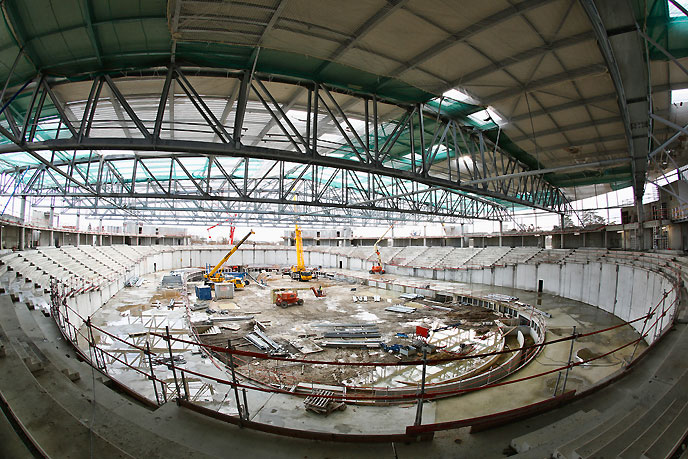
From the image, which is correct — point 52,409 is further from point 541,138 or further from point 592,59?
point 541,138

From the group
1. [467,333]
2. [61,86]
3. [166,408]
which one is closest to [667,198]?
[467,333]

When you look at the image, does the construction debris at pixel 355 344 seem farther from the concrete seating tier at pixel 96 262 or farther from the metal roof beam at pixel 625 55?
the concrete seating tier at pixel 96 262

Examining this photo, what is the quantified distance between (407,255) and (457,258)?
30.0 feet

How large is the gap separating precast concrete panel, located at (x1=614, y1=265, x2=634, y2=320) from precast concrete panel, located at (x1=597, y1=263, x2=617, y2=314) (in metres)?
0.52

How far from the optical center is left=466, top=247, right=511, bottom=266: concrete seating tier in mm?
33188

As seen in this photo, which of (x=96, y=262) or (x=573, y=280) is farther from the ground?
(x=96, y=262)

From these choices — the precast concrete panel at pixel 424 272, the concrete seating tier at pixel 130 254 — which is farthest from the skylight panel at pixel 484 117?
the concrete seating tier at pixel 130 254

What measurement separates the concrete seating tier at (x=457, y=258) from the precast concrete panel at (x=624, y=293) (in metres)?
18.1

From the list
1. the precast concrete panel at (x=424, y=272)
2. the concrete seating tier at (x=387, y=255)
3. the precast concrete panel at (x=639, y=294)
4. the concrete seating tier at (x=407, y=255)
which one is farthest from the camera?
the concrete seating tier at (x=387, y=255)

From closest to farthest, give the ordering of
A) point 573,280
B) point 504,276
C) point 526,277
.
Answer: point 573,280 → point 526,277 → point 504,276

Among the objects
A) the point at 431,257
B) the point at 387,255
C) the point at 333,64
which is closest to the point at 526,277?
the point at 431,257

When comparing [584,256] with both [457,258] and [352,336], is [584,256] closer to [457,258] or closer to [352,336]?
[457,258]

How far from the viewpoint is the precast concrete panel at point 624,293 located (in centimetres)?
1599

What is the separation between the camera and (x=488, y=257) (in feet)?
112
